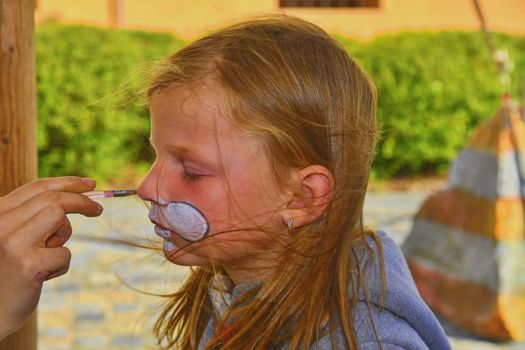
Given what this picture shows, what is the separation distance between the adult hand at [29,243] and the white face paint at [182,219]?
144 mm

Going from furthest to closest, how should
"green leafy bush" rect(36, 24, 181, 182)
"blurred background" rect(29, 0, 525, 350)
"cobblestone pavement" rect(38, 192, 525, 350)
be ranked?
"green leafy bush" rect(36, 24, 181, 182) → "blurred background" rect(29, 0, 525, 350) → "cobblestone pavement" rect(38, 192, 525, 350)

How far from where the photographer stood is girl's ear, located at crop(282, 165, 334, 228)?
56.6 inches

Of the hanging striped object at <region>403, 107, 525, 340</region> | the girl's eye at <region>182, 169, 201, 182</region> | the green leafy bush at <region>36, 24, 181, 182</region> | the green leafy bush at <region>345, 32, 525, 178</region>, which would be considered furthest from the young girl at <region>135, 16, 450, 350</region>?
the green leafy bush at <region>345, 32, 525, 178</region>

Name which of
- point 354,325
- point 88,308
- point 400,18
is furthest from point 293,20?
point 400,18

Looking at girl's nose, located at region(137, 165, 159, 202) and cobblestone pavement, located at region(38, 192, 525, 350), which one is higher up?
girl's nose, located at region(137, 165, 159, 202)

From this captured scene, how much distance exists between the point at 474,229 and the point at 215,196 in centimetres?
366

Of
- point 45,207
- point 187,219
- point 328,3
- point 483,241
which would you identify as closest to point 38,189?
point 45,207

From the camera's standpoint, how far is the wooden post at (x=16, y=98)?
1746 millimetres

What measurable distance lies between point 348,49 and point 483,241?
238 cm

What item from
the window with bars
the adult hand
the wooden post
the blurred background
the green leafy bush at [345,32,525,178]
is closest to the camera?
the adult hand

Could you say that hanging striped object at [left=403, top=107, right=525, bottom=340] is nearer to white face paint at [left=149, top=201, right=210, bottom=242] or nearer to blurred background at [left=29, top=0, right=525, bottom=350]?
blurred background at [left=29, top=0, right=525, bottom=350]

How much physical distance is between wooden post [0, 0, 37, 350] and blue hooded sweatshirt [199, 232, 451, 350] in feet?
1.86

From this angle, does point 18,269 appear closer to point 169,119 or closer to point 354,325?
point 169,119

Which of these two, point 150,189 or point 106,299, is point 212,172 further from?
point 106,299
